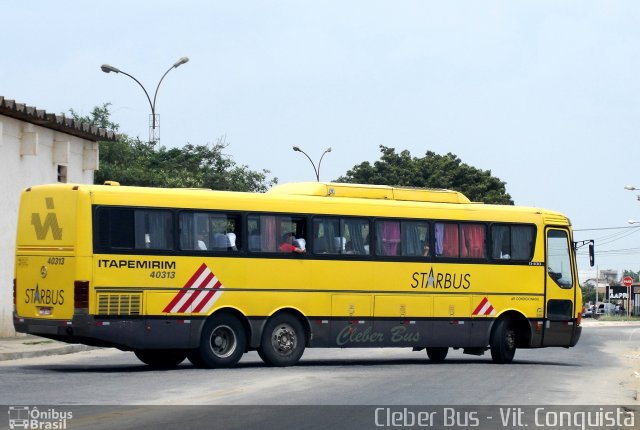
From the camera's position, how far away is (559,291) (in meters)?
27.6

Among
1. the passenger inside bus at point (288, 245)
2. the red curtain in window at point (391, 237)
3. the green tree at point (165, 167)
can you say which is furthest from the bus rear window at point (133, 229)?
the green tree at point (165, 167)

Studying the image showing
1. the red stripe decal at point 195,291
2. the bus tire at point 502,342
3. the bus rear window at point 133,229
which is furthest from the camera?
the bus tire at point 502,342

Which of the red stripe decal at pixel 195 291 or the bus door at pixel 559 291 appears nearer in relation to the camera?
the red stripe decal at pixel 195 291

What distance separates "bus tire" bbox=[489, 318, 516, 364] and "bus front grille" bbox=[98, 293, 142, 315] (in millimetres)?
8265

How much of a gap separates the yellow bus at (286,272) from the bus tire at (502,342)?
4 cm

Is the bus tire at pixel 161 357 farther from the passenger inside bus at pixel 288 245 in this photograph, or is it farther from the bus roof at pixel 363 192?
the bus roof at pixel 363 192

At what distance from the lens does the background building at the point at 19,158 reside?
2958 centimetres

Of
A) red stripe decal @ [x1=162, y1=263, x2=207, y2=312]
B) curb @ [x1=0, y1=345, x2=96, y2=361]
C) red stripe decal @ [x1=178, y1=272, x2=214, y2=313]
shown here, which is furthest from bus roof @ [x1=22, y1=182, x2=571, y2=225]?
curb @ [x1=0, y1=345, x2=96, y2=361]

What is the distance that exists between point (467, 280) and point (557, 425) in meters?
12.0

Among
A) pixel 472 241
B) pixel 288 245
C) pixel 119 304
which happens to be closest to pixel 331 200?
pixel 288 245

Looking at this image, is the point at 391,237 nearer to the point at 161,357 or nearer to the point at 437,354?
the point at 437,354

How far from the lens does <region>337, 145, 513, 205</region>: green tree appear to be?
94206 mm

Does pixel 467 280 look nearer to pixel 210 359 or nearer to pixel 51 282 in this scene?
pixel 210 359

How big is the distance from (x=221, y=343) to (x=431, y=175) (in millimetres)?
72442
